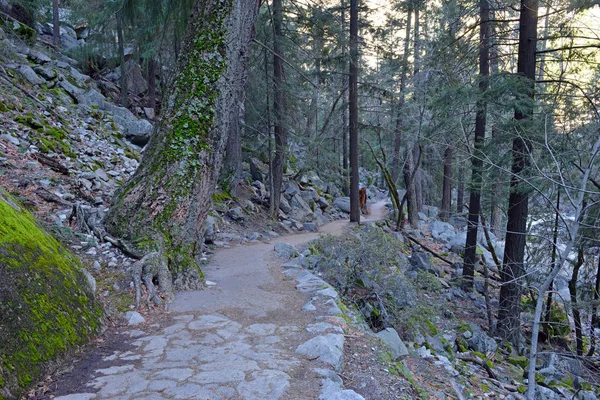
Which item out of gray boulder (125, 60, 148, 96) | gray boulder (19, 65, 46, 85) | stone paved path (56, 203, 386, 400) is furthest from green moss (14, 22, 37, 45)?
stone paved path (56, 203, 386, 400)

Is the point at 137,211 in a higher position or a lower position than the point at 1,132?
lower

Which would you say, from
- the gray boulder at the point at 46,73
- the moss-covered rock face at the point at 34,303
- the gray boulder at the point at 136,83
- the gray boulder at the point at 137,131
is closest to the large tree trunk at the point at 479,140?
the moss-covered rock face at the point at 34,303

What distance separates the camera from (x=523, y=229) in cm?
754

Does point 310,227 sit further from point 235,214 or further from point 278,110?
point 278,110

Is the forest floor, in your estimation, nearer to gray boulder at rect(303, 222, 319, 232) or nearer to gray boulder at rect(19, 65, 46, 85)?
gray boulder at rect(303, 222, 319, 232)

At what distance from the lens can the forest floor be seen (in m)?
2.44

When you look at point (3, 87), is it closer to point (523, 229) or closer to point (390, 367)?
point (390, 367)

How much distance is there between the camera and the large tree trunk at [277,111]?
1179cm

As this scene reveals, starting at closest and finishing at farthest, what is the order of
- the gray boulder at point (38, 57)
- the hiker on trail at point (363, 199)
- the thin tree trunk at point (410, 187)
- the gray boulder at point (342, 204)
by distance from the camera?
the gray boulder at point (38, 57)
the thin tree trunk at point (410, 187)
the hiker on trail at point (363, 199)
the gray boulder at point (342, 204)

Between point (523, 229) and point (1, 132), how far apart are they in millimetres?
10509

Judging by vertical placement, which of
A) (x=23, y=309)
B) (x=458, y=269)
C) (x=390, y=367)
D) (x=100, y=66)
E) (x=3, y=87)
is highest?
(x=100, y=66)

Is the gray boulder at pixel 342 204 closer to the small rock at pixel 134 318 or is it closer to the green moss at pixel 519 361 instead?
the green moss at pixel 519 361

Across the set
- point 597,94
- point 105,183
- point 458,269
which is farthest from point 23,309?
point 458,269

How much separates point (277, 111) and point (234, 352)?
10594mm
